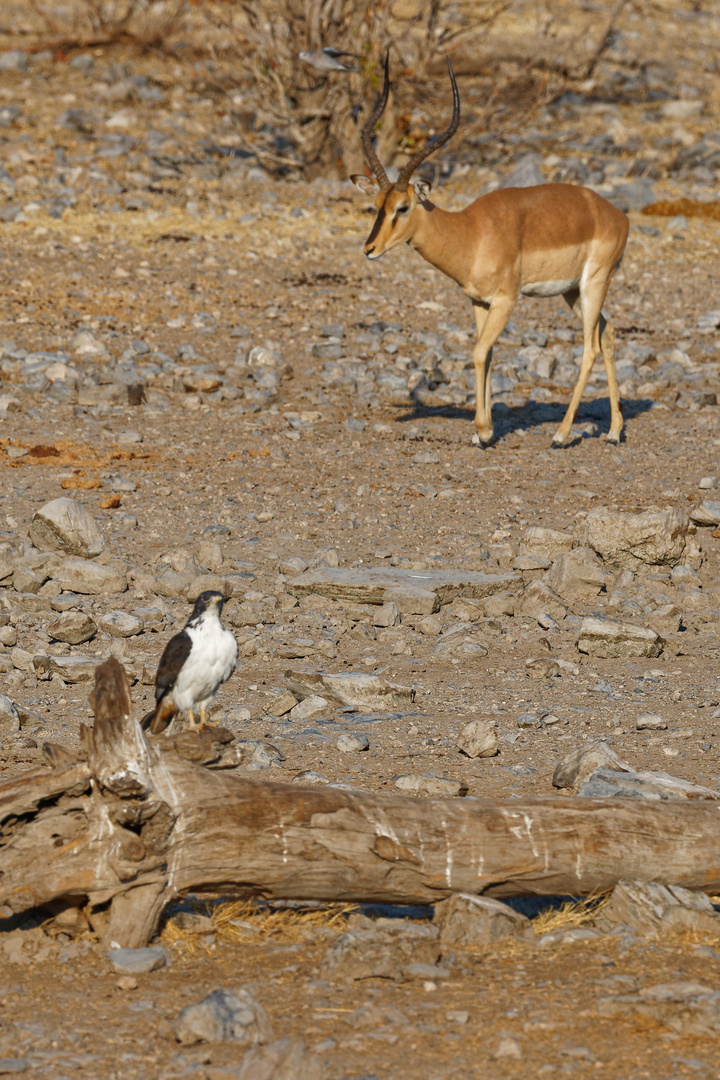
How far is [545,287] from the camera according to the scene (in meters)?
11.8

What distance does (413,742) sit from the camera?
665 cm

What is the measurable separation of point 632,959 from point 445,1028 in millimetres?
846

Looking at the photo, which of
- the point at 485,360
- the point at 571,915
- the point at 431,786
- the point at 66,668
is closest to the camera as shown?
the point at 571,915

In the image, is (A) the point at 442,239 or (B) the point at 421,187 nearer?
(B) the point at 421,187

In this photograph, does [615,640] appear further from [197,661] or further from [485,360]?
[485,360]

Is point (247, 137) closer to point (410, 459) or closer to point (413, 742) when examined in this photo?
point (410, 459)

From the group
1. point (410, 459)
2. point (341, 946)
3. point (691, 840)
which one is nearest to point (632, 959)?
point (691, 840)

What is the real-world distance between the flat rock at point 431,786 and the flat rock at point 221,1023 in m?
2.00

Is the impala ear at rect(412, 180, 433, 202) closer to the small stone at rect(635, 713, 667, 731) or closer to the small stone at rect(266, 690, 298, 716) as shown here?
the small stone at rect(266, 690, 298, 716)

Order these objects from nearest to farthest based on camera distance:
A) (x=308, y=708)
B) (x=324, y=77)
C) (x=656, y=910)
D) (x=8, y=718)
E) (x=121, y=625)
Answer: (x=656, y=910)
(x=8, y=718)
(x=308, y=708)
(x=121, y=625)
(x=324, y=77)

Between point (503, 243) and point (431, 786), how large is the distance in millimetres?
6602

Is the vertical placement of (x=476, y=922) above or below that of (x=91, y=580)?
above

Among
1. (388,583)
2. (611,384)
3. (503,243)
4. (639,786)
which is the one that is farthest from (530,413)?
(639,786)

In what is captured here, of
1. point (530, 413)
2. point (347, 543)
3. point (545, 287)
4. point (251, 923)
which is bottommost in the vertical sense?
point (530, 413)
